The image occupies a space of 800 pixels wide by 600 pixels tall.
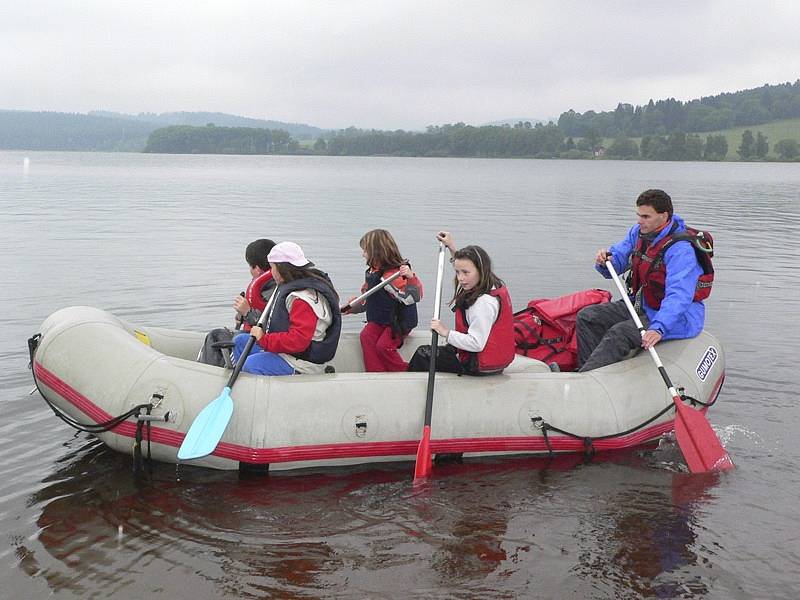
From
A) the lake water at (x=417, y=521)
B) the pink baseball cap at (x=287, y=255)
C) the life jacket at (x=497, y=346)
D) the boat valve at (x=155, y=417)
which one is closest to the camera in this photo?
the lake water at (x=417, y=521)

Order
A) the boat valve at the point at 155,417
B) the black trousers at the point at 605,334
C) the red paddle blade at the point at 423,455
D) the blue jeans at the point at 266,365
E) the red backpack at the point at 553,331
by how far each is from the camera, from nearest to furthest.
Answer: the boat valve at the point at 155,417 < the red paddle blade at the point at 423,455 < the blue jeans at the point at 266,365 < the black trousers at the point at 605,334 < the red backpack at the point at 553,331

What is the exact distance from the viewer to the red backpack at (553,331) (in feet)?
24.5

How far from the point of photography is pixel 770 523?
5.52 meters

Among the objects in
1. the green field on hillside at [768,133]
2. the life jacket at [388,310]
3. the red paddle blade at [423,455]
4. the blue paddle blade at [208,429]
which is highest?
the green field on hillside at [768,133]

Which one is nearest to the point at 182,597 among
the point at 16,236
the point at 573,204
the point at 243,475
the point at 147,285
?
the point at 243,475

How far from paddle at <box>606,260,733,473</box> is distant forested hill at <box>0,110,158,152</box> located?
170471 mm

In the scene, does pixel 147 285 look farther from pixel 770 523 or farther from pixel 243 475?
pixel 770 523

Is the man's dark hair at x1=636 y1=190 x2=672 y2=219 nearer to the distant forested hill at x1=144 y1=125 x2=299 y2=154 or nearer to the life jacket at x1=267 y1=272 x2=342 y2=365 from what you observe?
the life jacket at x1=267 y1=272 x2=342 y2=365

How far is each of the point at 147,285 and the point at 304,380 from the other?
323 inches

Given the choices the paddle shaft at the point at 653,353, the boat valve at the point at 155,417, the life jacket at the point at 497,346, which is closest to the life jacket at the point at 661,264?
the paddle shaft at the point at 653,353

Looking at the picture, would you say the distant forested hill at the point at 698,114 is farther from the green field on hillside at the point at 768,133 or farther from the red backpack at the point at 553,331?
the red backpack at the point at 553,331

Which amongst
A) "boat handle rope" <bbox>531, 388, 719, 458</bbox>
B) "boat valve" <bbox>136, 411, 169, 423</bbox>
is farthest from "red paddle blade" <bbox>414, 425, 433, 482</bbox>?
"boat valve" <bbox>136, 411, 169, 423</bbox>

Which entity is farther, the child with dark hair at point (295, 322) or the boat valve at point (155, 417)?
the child with dark hair at point (295, 322)

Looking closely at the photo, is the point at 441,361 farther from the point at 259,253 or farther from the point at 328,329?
the point at 259,253
